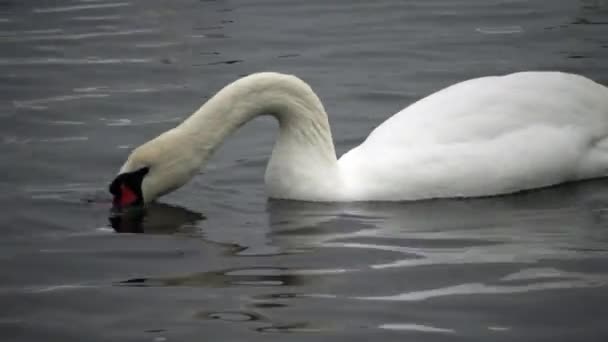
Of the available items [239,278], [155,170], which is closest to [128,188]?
[155,170]

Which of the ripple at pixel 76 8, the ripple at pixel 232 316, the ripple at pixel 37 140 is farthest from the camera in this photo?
the ripple at pixel 76 8

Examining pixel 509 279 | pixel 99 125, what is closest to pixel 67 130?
pixel 99 125

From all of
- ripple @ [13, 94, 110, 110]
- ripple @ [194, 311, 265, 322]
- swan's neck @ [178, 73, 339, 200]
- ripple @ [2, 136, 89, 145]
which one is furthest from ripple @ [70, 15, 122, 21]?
ripple @ [194, 311, 265, 322]

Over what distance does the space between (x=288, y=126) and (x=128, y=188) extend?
1.17 meters

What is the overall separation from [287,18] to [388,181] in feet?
23.7

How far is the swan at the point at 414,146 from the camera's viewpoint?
8562 millimetres

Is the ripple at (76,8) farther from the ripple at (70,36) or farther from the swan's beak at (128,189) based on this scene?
the swan's beak at (128,189)

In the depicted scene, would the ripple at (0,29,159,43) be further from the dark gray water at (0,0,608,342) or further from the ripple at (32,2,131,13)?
the ripple at (32,2,131,13)

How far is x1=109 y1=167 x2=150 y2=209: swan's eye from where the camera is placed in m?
8.46

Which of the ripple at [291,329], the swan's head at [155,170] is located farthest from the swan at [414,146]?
the ripple at [291,329]

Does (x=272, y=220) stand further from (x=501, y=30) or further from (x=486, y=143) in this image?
(x=501, y=30)

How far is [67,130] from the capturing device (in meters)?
11.3

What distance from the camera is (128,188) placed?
28.0ft

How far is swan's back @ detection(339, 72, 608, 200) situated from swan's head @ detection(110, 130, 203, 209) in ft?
3.47
